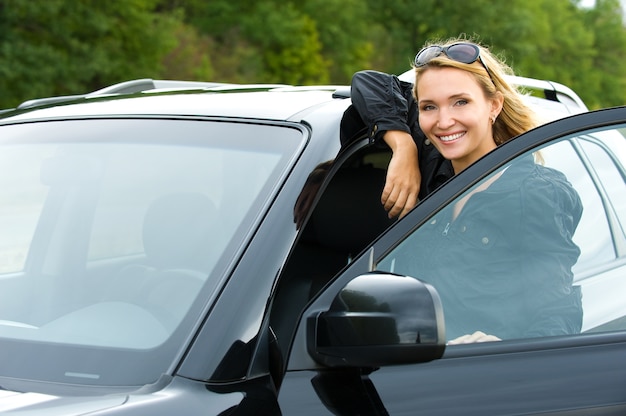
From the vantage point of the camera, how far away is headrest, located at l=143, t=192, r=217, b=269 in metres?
2.03

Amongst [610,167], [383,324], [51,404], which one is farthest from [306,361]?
[610,167]

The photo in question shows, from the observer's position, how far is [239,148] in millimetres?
2125

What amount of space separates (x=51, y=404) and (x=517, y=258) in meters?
0.99

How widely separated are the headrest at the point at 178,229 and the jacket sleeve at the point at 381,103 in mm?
482

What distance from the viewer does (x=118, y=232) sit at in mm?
2293

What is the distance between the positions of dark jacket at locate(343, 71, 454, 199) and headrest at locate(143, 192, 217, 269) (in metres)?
0.49

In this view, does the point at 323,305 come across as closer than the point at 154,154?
Yes

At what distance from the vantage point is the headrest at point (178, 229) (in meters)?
2.03

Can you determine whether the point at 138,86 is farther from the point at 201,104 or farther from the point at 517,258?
the point at 517,258

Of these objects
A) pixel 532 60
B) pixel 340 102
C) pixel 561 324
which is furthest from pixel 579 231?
pixel 532 60

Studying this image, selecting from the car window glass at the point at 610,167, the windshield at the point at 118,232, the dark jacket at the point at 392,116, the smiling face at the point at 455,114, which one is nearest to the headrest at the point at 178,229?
the windshield at the point at 118,232

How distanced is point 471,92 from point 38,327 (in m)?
1.20

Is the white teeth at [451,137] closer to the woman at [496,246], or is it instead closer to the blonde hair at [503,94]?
the woman at [496,246]

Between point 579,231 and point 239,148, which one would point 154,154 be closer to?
point 239,148
